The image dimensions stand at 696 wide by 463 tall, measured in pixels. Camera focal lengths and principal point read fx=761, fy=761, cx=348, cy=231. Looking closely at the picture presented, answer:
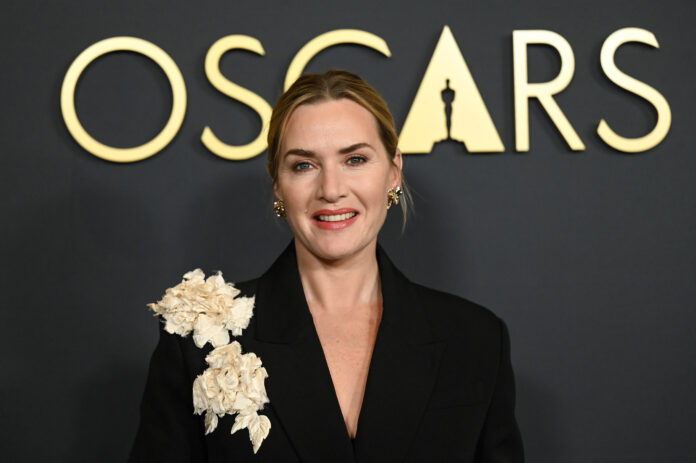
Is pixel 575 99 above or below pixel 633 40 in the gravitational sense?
below

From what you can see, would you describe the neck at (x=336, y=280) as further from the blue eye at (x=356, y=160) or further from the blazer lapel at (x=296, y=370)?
the blue eye at (x=356, y=160)

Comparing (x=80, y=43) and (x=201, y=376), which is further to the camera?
(x=80, y=43)

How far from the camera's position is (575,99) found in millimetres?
2346

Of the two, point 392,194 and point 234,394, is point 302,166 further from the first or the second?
point 234,394

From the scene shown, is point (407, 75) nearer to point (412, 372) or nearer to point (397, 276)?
point (397, 276)

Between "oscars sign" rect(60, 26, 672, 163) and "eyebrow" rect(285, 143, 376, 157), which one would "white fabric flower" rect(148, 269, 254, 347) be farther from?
"oscars sign" rect(60, 26, 672, 163)

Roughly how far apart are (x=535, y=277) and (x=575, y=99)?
1.84 feet

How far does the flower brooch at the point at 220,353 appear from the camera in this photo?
59.7 inches

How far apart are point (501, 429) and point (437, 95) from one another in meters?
1.08

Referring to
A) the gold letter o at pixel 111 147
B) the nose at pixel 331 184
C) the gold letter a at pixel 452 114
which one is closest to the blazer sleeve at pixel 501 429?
the nose at pixel 331 184

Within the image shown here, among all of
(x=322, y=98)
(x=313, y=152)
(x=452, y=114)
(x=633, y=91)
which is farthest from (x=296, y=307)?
(x=633, y=91)

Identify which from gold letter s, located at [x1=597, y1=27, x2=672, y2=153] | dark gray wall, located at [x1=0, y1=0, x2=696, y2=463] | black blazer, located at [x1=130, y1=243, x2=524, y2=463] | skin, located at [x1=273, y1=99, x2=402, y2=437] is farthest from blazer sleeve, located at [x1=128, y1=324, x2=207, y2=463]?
gold letter s, located at [x1=597, y1=27, x2=672, y2=153]

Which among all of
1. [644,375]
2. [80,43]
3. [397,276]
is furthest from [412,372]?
[80,43]

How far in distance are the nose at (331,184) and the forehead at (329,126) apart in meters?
0.05
